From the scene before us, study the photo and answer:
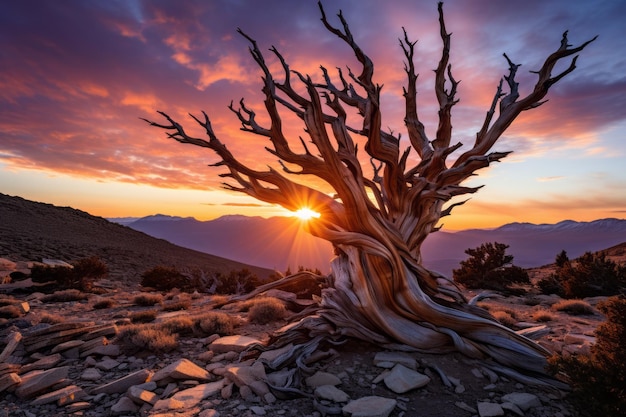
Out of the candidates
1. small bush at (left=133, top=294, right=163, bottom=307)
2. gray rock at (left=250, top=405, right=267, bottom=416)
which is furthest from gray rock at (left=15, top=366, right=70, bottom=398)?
small bush at (left=133, top=294, right=163, bottom=307)

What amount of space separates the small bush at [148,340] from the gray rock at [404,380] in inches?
152

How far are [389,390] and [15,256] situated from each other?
29.4 m

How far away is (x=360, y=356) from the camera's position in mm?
5395

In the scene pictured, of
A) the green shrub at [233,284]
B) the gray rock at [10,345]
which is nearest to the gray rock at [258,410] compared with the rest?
the gray rock at [10,345]

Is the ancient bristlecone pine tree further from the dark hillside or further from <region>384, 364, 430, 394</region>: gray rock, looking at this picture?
the dark hillside

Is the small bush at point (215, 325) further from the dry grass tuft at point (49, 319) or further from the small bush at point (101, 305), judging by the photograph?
the small bush at point (101, 305)

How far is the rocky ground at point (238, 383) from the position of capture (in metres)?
4.12

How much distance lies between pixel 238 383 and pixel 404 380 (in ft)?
6.91

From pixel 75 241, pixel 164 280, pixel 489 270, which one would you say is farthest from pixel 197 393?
pixel 75 241

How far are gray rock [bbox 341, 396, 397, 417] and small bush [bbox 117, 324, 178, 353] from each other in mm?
3688

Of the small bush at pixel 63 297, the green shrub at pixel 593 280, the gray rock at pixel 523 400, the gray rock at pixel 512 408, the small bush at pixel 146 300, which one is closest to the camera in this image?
the gray rock at pixel 512 408

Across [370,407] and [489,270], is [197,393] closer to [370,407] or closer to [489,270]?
[370,407]

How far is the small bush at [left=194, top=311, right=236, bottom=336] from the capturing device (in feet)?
24.2

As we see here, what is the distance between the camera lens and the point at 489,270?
19.0m
